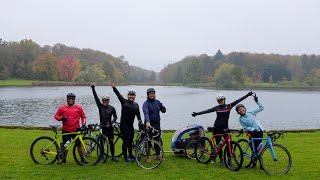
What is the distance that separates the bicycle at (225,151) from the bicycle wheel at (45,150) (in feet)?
12.8

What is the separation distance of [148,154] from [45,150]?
108 inches

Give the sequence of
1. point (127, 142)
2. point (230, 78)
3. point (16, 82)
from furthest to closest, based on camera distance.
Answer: point (230, 78) < point (16, 82) < point (127, 142)

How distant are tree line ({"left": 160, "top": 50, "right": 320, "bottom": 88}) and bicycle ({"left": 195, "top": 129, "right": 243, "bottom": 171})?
121268 mm

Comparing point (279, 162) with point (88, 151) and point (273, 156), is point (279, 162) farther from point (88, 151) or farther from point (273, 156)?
point (88, 151)

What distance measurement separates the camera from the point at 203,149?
9547 mm

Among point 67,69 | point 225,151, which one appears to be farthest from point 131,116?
point 67,69

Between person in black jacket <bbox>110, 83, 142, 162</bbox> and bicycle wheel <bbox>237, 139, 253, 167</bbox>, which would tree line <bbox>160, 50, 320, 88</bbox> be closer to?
bicycle wheel <bbox>237, 139, 253, 167</bbox>

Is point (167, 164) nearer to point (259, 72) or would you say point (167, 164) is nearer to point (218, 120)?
point (218, 120)

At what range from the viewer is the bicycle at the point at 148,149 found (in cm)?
891

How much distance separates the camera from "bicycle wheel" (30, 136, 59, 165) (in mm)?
9055

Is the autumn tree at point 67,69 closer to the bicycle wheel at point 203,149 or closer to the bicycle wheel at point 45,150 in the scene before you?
the bicycle wheel at point 45,150

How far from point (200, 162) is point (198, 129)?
99 centimetres

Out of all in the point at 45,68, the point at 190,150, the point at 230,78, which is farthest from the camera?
the point at 45,68

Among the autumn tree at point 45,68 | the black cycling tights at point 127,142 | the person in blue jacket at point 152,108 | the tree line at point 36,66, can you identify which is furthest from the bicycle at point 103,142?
the autumn tree at point 45,68
